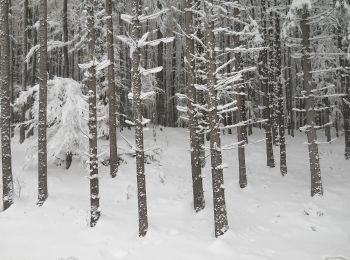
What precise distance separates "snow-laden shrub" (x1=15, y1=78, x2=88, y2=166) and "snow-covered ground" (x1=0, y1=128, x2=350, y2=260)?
102cm

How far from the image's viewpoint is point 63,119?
1666 centimetres

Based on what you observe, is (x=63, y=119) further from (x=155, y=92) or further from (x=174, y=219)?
(x=174, y=219)

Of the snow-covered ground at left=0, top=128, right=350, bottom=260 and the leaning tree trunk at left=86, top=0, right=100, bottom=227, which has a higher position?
the leaning tree trunk at left=86, top=0, right=100, bottom=227

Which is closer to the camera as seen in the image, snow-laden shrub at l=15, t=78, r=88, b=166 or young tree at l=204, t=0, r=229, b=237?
young tree at l=204, t=0, r=229, b=237

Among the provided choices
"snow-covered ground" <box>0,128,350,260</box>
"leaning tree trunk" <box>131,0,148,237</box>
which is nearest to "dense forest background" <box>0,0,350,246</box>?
"leaning tree trunk" <box>131,0,148,237</box>

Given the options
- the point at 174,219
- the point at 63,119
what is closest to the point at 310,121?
the point at 174,219

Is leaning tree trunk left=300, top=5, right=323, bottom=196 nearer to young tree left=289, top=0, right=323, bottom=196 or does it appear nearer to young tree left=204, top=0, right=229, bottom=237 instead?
young tree left=289, top=0, right=323, bottom=196

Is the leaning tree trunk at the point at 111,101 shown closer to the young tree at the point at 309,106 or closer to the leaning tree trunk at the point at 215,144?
the leaning tree trunk at the point at 215,144

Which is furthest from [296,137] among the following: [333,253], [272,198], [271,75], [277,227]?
[333,253]

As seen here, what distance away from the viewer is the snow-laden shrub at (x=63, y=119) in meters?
16.8

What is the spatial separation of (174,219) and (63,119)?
22.0 feet

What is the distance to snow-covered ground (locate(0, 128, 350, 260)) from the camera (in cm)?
1130

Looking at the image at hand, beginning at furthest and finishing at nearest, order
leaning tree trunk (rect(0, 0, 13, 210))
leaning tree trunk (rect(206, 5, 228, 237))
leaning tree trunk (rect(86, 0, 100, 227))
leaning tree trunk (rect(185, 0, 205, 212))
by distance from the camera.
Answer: leaning tree trunk (rect(0, 0, 13, 210)) < leaning tree trunk (rect(185, 0, 205, 212)) < leaning tree trunk (rect(86, 0, 100, 227)) < leaning tree trunk (rect(206, 5, 228, 237))

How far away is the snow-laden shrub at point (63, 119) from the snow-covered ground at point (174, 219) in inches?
40.2
